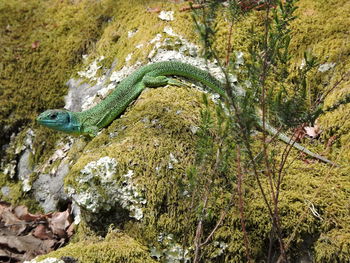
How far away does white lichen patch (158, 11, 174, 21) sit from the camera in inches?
198

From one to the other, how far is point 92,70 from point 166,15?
1.05 m

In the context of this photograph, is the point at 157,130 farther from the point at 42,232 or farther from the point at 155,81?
the point at 42,232

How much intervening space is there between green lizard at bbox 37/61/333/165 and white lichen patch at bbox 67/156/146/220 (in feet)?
3.77

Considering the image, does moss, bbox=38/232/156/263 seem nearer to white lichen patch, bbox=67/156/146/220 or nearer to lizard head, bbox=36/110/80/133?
white lichen patch, bbox=67/156/146/220

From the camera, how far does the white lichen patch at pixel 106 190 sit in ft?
10.2

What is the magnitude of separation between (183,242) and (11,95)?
10.9 ft

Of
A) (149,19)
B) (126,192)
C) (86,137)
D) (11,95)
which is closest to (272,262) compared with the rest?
(126,192)

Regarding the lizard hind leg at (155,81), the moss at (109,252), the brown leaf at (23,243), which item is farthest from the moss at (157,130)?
the brown leaf at (23,243)

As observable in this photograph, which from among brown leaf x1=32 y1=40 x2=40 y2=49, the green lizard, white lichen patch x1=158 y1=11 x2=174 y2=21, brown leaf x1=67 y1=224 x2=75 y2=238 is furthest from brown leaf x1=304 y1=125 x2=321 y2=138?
brown leaf x1=32 y1=40 x2=40 y2=49

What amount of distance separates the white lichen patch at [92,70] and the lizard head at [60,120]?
736 millimetres

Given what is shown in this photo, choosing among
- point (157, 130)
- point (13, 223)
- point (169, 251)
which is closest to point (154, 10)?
point (157, 130)

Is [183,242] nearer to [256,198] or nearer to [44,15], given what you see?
[256,198]

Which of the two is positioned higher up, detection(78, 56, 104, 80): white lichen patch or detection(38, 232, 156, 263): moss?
detection(78, 56, 104, 80): white lichen patch

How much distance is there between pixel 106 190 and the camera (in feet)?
10.3
